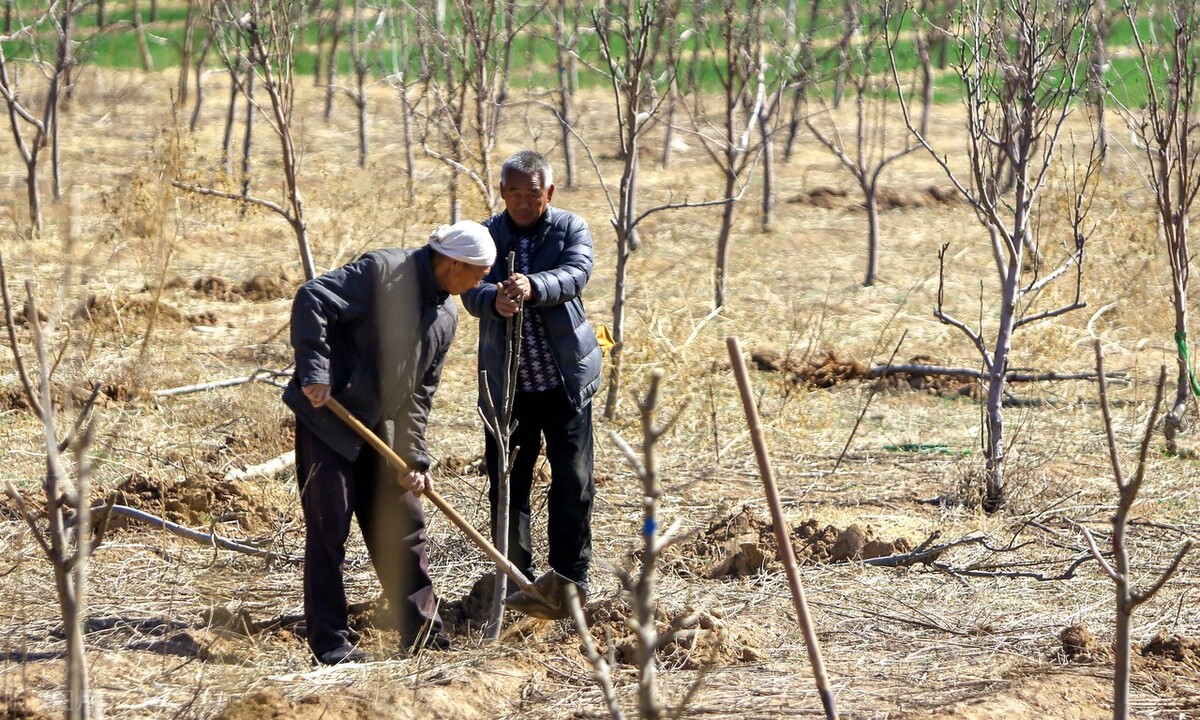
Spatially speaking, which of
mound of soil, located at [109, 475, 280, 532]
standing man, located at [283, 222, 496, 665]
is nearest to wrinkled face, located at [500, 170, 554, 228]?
standing man, located at [283, 222, 496, 665]

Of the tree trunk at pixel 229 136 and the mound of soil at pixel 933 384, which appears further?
the tree trunk at pixel 229 136

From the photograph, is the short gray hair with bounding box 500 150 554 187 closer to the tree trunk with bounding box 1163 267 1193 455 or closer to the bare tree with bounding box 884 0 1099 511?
the bare tree with bounding box 884 0 1099 511

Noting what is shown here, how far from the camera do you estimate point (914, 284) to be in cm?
1220

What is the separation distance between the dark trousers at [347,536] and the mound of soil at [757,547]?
49.0 inches

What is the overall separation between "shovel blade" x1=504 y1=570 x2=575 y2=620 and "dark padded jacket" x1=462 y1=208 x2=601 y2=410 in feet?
2.15

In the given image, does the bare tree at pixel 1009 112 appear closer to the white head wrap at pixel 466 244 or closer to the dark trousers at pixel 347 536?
the white head wrap at pixel 466 244

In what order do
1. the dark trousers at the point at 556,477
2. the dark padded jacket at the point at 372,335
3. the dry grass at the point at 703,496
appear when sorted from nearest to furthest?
the dry grass at the point at 703,496 < the dark padded jacket at the point at 372,335 < the dark trousers at the point at 556,477

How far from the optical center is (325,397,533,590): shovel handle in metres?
4.12

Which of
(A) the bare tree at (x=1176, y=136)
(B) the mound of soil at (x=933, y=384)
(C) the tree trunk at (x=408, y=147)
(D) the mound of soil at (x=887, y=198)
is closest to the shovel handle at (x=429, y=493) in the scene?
(A) the bare tree at (x=1176, y=136)

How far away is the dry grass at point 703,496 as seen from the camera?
4090 millimetres

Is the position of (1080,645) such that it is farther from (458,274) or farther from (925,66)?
(925,66)

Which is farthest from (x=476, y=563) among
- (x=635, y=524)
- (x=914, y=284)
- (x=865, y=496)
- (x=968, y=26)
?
(x=914, y=284)

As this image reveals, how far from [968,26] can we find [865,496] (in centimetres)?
230

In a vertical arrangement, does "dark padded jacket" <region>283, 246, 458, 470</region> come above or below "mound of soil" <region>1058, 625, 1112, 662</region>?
above
